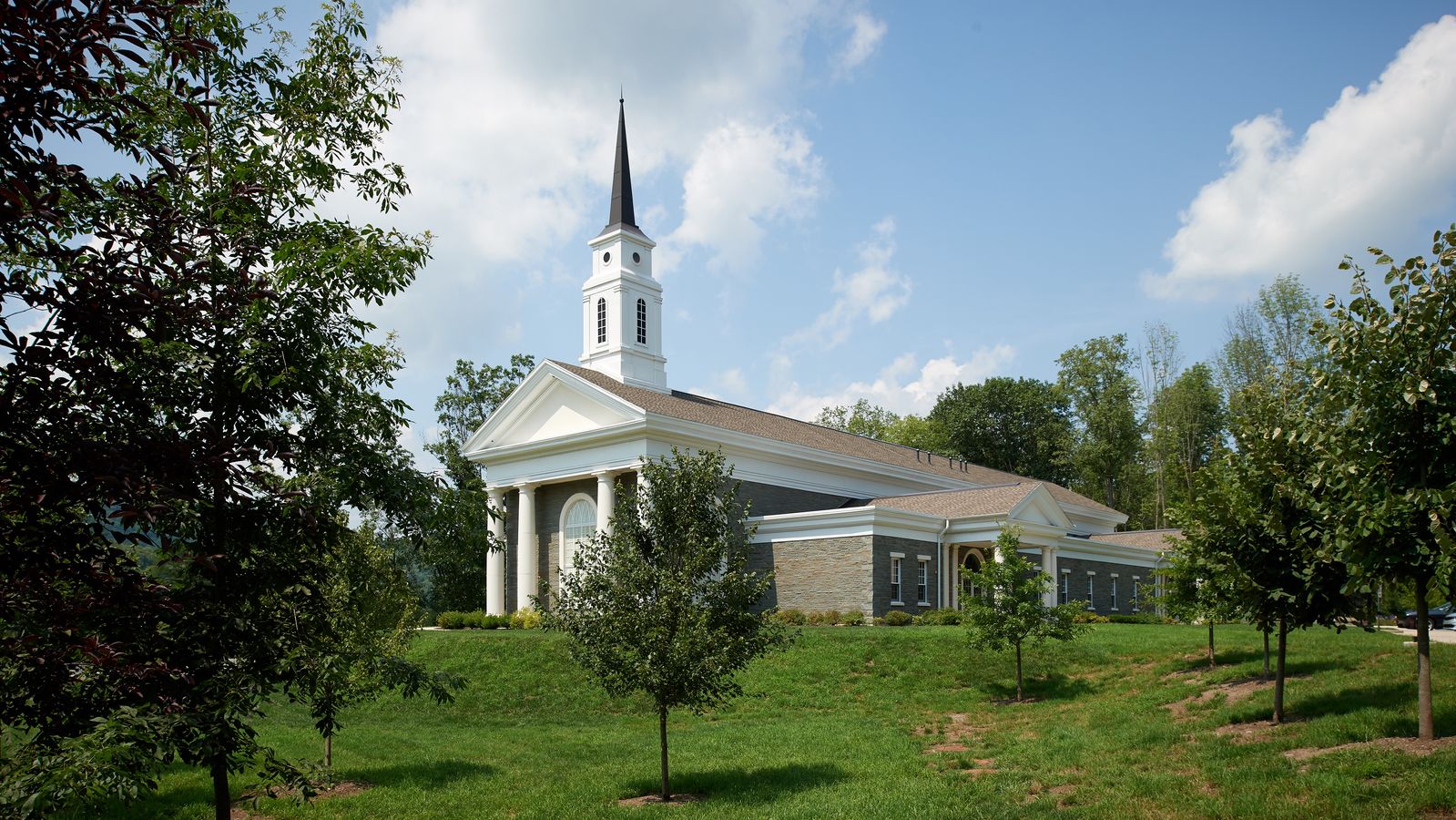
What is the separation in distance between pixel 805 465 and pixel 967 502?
6233 millimetres

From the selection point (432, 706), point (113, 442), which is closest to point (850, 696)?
point (432, 706)

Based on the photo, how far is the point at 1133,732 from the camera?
586 inches

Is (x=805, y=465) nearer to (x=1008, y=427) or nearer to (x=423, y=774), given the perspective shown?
(x=423, y=774)

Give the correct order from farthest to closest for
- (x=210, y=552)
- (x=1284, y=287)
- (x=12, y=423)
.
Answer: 1. (x=1284, y=287)
2. (x=210, y=552)
3. (x=12, y=423)

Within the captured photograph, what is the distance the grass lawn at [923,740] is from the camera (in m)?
11.5

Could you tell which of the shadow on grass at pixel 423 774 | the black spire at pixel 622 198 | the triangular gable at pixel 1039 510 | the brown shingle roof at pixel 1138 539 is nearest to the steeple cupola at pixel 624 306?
the black spire at pixel 622 198

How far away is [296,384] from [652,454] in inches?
1068

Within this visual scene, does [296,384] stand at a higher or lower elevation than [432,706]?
higher

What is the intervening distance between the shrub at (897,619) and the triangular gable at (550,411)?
419 inches

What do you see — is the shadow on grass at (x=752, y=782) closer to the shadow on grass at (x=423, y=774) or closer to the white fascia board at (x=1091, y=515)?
the shadow on grass at (x=423, y=774)

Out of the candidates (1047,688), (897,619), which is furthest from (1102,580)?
(1047,688)

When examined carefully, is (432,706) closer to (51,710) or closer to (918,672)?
(918,672)

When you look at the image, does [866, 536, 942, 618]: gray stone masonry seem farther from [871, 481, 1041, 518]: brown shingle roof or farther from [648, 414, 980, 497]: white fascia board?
[648, 414, 980, 497]: white fascia board

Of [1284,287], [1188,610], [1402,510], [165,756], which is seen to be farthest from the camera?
[1284,287]
